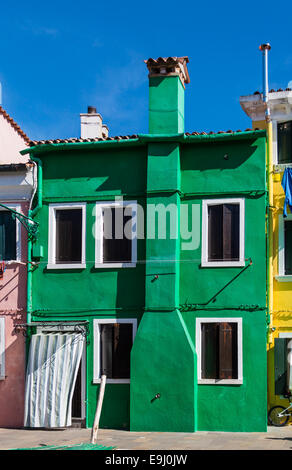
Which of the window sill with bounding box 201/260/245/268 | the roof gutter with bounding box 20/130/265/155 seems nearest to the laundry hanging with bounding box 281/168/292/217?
the roof gutter with bounding box 20/130/265/155

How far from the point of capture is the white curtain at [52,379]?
1986 centimetres

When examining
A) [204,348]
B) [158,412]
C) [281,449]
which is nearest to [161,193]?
[204,348]

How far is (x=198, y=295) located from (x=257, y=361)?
2102mm

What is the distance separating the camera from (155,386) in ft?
64.1

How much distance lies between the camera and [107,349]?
20250mm

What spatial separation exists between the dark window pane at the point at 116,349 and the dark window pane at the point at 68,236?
196 centimetres

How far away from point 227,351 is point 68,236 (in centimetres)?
492

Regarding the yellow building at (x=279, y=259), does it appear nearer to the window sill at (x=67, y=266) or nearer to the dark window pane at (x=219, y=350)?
the dark window pane at (x=219, y=350)

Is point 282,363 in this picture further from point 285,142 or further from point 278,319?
point 285,142

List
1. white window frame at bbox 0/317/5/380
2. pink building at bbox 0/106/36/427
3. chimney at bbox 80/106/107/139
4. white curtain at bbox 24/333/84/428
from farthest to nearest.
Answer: chimney at bbox 80/106/107/139
white window frame at bbox 0/317/5/380
pink building at bbox 0/106/36/427
white curtain at bbox 24/333/84/428

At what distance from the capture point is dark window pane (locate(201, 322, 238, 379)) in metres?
19.6

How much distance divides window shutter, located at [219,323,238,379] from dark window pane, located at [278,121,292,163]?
506 cm

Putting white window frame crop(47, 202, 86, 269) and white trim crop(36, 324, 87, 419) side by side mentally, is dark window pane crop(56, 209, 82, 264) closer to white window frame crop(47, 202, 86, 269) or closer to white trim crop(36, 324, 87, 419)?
white window frame crop(47, 202, 86, 269)

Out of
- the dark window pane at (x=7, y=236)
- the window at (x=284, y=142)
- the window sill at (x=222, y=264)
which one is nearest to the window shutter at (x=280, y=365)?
the window sill at (x=222, y=264)
